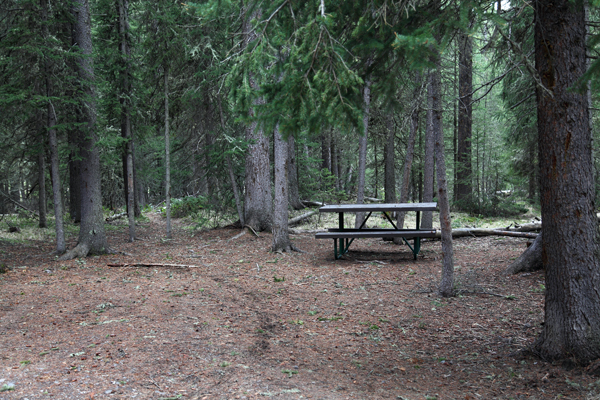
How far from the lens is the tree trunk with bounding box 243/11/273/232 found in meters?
13.4

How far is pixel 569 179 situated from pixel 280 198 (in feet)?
24.9

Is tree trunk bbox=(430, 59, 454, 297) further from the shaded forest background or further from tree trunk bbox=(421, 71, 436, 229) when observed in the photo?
the shaded forest background

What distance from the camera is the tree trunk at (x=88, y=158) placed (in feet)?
33.4

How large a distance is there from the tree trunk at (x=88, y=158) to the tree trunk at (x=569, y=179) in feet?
32.0

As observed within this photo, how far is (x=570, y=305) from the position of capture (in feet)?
13.2

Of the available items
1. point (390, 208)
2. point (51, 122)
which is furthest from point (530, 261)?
point (51, 122)

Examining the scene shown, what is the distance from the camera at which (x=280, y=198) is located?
35.5ft

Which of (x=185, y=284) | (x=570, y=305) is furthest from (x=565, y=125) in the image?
(x=185, y=284)

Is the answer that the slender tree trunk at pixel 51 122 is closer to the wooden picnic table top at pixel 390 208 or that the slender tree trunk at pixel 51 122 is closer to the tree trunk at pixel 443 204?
the wooden picnic table top at pixel 390 208

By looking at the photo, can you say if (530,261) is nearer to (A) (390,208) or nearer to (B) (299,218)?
(A) (390,208)

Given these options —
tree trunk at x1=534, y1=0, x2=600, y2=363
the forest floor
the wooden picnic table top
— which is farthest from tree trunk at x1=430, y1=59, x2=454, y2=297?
tree trunk at x1=534, y1=0, x2=600, y2=363

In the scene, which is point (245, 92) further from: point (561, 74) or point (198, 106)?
point (198, 106)

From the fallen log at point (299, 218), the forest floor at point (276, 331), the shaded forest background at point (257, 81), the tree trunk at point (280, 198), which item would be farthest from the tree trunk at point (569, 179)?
the fallen log at point (299, 218)

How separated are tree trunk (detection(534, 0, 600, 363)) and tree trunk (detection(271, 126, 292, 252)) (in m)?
6.91
